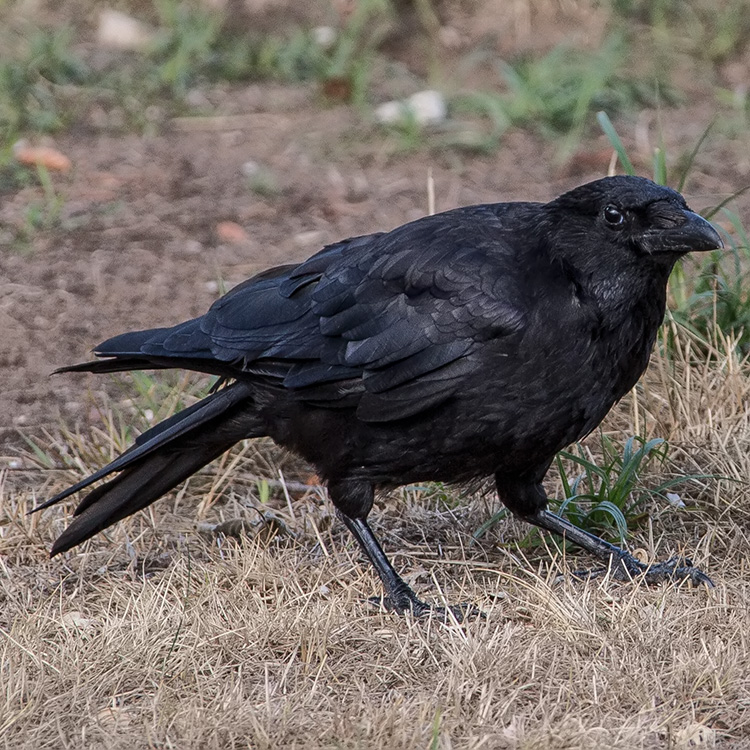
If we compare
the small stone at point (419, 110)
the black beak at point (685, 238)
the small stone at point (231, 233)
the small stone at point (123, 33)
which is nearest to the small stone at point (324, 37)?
the small stone at point (419, 110)

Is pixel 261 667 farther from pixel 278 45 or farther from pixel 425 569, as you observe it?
pixel 278 45

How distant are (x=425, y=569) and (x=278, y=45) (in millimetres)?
4652

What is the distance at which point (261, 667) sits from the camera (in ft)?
11.0

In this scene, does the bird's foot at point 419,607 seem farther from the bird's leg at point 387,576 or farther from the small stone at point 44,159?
the small stone at point 44,159

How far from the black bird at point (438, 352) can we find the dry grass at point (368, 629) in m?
0.22

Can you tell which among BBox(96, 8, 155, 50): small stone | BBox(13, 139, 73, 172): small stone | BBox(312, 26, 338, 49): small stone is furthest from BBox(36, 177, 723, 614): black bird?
BBox(96, 8, 155, 50): small stone

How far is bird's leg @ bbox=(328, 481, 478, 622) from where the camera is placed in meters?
3.76

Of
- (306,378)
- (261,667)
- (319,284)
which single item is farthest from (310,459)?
(261,667)

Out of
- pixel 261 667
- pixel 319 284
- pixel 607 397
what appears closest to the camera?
pixel 261 667

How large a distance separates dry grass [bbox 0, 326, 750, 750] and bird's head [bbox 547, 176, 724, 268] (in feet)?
3.17

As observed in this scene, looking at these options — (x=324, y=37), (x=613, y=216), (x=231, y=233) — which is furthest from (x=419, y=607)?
(x=324, y=37)

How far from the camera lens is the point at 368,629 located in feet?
11.8

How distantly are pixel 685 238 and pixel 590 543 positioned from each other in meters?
1.08

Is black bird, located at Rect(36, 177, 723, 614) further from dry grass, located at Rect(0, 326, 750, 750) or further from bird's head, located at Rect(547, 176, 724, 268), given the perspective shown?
dry grass, located at Rect(0, 326, 750, 750)
